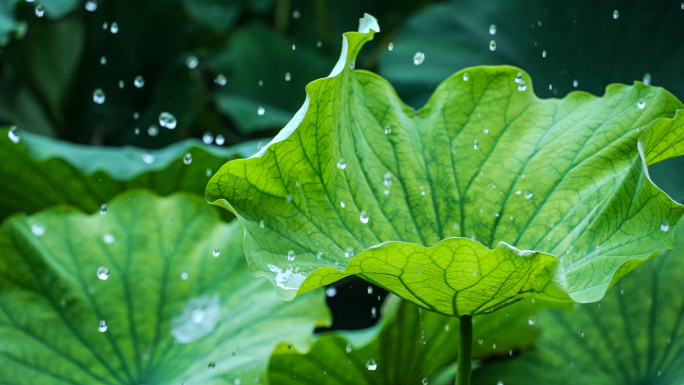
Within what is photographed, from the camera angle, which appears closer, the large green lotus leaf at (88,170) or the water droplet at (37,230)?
the water droplet at (37,230)

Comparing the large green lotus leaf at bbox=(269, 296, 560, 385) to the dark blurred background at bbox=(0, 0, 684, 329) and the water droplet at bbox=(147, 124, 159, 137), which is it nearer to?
the dark blurred background at bbox=(0, 0, 684, 329)

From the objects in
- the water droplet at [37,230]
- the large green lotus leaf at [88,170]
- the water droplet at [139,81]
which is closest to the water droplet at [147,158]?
the large green lotus leaf at [88,170]

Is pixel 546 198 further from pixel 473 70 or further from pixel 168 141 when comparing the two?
pixel 168 141

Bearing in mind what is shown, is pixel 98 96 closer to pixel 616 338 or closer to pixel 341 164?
pixel 341 164

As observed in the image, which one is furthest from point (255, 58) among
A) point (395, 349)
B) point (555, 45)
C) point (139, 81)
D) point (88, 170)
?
point (395, 349)

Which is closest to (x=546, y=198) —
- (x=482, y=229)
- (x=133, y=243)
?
(x=482, y=229)

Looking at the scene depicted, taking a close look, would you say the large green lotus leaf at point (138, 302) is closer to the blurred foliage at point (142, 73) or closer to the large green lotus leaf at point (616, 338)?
the large green lotus leaf at point (616, 338)
